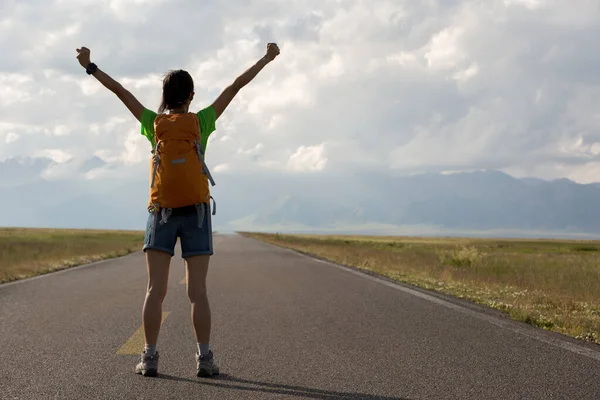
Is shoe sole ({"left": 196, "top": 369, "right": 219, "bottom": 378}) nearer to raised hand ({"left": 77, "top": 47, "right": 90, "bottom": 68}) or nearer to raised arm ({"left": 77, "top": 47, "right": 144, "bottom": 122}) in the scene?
raised arm ({"left": 77, "top": 47, "right": 144, "bottom": 122})

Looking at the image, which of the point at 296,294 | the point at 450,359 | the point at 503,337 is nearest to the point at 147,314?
the point at 450,359

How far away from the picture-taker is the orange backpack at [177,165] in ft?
12.5

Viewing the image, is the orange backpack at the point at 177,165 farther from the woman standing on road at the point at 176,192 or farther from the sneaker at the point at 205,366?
the sneaker at the point at 205,366

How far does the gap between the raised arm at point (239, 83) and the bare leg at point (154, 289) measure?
1.09 metres

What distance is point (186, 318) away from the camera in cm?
689

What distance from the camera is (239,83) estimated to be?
165 inches

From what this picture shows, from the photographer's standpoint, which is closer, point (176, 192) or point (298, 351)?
point (176, 192)

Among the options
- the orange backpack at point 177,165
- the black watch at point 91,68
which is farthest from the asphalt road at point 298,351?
the black watch at point 91,68

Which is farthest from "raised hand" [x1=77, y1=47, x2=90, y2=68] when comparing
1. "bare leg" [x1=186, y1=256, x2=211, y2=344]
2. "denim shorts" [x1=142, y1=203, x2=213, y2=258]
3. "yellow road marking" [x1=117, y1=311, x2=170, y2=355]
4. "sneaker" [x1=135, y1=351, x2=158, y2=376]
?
"yellow road marking" [x1=117, y1=311, x2=170, y2=355]

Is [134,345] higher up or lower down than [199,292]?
lower down

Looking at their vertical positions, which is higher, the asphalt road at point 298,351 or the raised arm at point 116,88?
the raised arm at point 116,88

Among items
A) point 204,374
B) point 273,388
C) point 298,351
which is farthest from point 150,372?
point 298,351

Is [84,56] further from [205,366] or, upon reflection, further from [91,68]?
[205,366]

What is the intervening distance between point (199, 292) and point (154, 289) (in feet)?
1.01
